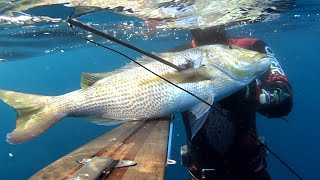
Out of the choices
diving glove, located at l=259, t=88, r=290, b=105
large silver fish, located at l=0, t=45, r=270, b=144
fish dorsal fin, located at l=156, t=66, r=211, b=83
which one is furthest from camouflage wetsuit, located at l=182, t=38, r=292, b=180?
fish dorsal fin, located at l=156, t=66, r=211, b=83

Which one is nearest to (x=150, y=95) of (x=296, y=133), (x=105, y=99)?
(x=105, y=99)

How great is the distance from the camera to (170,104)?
11.0 feet

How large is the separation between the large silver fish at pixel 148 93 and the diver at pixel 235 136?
99cm

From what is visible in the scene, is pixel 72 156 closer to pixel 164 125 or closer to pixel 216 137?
pixel 164 125

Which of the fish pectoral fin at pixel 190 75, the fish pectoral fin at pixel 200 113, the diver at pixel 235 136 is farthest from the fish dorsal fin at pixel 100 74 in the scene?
the diver at pixel 235 136

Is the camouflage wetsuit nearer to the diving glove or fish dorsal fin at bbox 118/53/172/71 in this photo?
the diving glove

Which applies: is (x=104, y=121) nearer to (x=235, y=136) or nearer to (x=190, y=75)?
(x=190, y=75)

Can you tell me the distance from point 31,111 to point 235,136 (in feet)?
10.8

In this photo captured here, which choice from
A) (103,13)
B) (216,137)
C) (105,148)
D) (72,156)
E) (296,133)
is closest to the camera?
(72,156)

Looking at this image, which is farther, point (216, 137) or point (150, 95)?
point (216, 137)

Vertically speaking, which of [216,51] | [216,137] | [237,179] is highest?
[216,51]

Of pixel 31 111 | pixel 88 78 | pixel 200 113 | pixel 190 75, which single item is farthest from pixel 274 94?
pixel 31 111

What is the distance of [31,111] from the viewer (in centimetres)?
331

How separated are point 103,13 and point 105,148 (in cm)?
793
